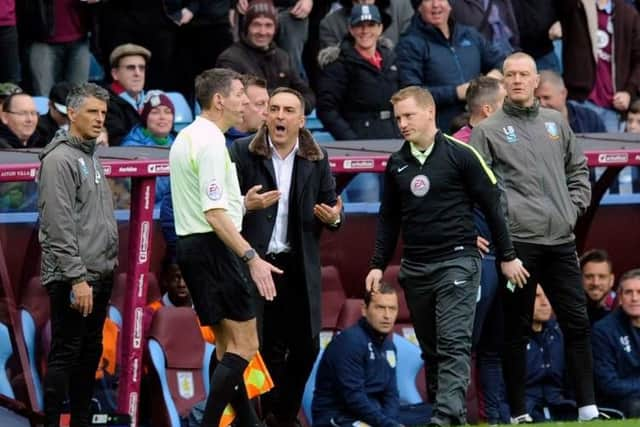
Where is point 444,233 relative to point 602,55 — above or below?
below

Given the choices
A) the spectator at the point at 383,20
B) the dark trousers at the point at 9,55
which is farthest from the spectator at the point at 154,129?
the spectator at the point at 383,20

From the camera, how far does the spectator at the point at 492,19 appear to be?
630 inches

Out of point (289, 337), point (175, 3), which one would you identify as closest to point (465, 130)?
point (289, 337)

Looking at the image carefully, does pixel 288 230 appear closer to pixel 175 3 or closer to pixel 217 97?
pixel 217 97

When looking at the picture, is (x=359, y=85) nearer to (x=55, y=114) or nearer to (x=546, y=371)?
(x=55, y=114)

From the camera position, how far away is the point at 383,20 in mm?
15875

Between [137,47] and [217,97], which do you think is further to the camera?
[137,47]

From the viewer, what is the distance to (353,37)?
48.6 ft

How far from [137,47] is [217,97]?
4.11m

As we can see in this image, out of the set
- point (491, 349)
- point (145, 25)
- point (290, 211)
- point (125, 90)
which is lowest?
point (491, 349)

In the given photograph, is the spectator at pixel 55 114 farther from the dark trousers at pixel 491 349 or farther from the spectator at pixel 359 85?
the dark trousers at pixel 491 349

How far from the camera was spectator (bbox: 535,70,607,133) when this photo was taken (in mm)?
14344

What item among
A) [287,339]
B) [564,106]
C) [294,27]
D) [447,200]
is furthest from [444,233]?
[294,27]

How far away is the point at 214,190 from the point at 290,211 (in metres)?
1.12
